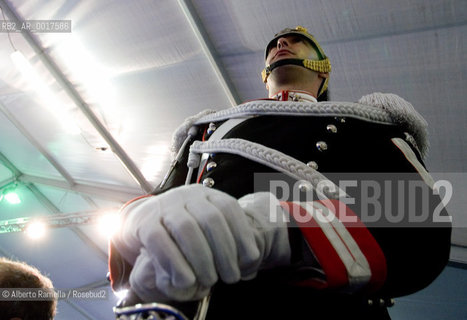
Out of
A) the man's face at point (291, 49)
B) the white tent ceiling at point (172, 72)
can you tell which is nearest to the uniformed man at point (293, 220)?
the man's face at point (291, 49)

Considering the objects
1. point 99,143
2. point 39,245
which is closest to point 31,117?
point 99,143

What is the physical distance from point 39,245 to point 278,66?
601 centimetres

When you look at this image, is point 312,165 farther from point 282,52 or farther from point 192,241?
point 282,52

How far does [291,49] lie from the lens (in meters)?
1.35

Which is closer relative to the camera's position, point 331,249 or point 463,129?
point 331,249

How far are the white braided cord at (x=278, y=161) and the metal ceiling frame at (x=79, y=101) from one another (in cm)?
324

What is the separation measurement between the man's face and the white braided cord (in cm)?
54

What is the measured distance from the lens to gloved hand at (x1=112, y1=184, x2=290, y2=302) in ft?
1.63

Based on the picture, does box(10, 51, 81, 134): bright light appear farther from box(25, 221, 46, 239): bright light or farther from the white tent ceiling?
box(25, 221, 46, 239): bright light

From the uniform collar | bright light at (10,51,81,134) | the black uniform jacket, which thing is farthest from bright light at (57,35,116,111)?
the black uniform jacket

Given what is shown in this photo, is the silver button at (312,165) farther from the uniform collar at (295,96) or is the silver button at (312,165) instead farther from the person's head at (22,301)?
the person's head at (22,301)

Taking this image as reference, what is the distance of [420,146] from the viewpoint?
3.40 feet

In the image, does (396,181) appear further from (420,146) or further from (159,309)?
(159,309)

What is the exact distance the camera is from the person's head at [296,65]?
4.24ft
